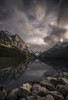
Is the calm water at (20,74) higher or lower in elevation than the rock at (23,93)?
lower

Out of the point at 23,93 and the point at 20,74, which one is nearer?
the point at 23,93

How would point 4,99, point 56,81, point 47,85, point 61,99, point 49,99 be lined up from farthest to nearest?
1. point 56,81
2. point 47,85
3. point 4,99
4. point 61,99
5. point 49,99

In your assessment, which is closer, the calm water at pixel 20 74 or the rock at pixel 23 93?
the rock at pixel 23 93

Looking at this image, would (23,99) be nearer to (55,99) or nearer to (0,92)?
(0,92)

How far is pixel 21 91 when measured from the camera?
880 cm

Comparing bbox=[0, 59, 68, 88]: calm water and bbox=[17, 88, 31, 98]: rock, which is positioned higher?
bbox=[17, 88, 31, 98]: rock

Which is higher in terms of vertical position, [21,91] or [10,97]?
[21,91]

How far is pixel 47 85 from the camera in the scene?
1086cm

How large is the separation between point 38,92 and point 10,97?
3.81 meters

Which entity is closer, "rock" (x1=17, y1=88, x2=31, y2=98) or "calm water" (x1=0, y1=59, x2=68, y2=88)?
"rock" (x1=17, y1=88, x2=31, y2=98)

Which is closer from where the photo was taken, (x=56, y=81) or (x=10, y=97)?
(x=10, y=97)

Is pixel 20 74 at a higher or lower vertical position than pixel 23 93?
lower

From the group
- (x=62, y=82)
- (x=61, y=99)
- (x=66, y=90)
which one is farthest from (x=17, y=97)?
(x=62, y=82)

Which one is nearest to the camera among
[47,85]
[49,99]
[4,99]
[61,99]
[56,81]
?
[49,99]
